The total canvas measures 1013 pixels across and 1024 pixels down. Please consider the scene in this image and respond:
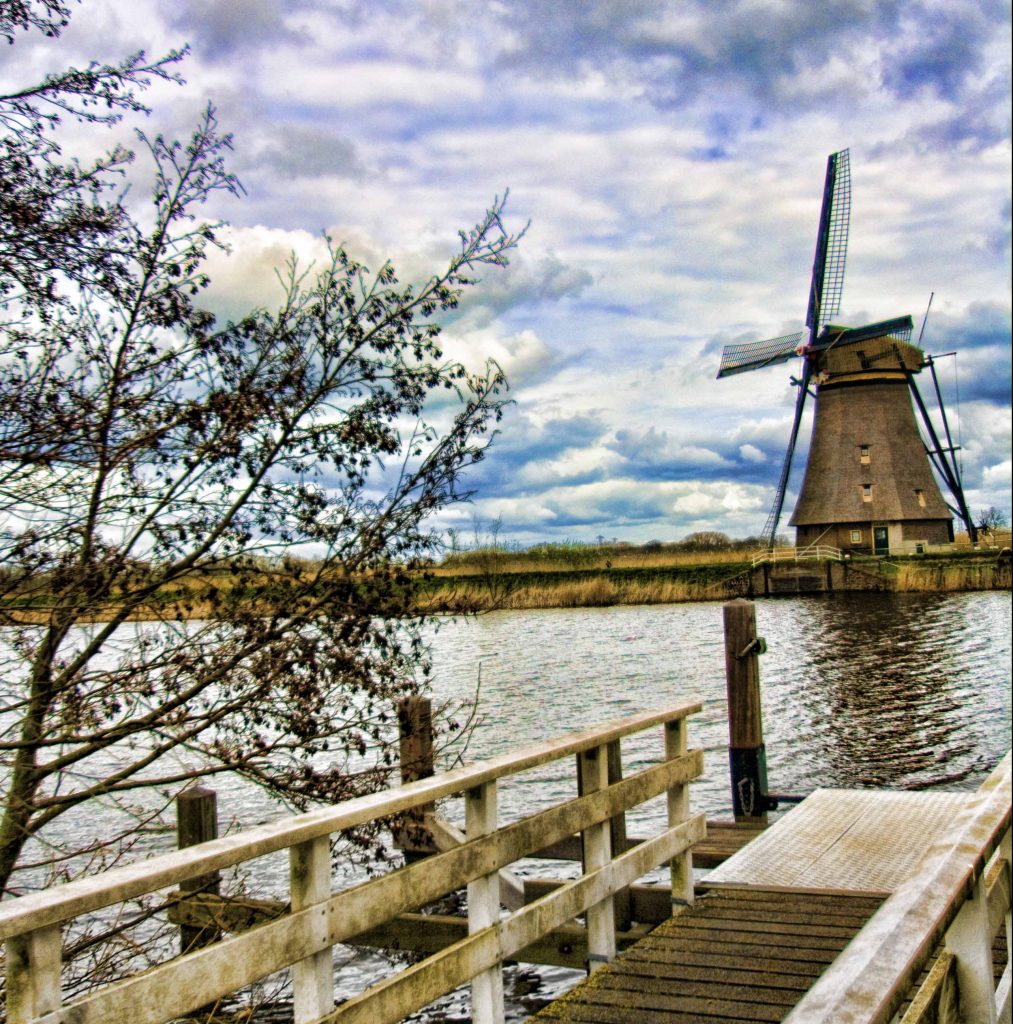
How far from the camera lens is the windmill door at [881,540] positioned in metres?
47.8

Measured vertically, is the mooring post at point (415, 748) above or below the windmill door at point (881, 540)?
below

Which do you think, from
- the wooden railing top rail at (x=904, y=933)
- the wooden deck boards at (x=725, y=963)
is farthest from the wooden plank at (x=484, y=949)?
the wooden railing top rail at (x=904, y=933)

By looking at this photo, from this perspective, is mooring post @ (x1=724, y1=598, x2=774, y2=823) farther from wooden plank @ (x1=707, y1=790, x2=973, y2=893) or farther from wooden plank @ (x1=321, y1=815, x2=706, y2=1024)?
wooden plank @ (x1=321, y1=815, x2=706, y2=1024)

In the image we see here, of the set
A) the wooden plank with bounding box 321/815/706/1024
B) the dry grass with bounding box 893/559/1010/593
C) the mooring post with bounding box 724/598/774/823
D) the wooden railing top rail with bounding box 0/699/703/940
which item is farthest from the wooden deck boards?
the dry grass with bounding box 893/559/1010/593

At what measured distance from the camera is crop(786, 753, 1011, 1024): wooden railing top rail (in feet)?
4.83

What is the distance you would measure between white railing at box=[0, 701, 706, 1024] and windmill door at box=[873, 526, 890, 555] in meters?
44.9

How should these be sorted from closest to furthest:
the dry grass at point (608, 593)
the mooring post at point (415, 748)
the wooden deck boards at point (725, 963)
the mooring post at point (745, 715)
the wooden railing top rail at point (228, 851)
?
the wooden railing top rail at point (228, 851) < the wooden deck boards at point (725, 963) < the mooring post at point (415, 748) < the mooring post at point (745, 715) < the dry grass at point (608, 593)

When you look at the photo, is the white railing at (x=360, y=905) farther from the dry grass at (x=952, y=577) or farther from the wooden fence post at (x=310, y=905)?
the dry grass at (x=952, y=577)

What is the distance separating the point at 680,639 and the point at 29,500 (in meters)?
24.3

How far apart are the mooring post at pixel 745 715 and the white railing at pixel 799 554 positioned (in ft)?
128

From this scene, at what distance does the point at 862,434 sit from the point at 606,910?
4565 cm

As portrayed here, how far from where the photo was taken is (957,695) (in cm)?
1902

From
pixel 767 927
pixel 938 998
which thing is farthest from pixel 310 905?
pixel 767 927

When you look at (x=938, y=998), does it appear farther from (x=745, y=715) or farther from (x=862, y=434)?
(x=862, y=434)
